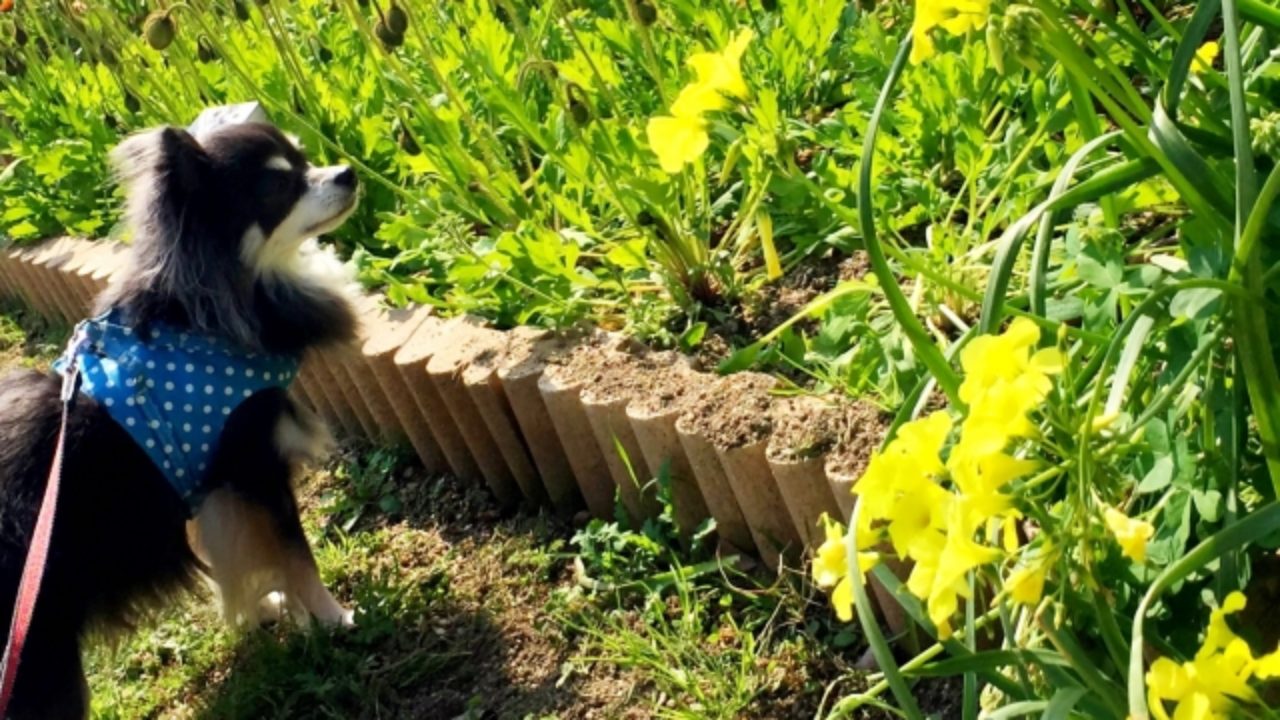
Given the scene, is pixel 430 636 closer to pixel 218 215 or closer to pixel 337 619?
pixel 337 619

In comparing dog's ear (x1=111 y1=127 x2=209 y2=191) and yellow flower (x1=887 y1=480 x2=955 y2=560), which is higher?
dog's ear (x1=111 y1=127 x2=209 y2=191)

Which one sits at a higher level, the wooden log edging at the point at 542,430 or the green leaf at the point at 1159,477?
the green leaf at the point at 1159,477

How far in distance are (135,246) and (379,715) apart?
3.68ft

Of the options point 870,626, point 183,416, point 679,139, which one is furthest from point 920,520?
point 183,416

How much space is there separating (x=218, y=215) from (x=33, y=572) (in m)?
0.91

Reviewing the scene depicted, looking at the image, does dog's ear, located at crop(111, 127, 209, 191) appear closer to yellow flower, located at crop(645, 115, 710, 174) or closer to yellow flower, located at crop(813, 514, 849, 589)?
yellow flower, located at crop(645, 115, 710, 174)

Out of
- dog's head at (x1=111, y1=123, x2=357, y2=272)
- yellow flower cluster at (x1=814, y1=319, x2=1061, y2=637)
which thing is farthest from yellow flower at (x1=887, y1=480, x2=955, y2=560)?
dog's head at (x1=111, y1=123, x2=357, y2=272)

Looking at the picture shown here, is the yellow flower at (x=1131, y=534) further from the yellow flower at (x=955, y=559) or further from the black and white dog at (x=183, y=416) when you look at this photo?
the black and white dog at (x=183, y=416)

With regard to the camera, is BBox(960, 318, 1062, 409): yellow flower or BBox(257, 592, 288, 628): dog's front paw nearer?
BBox(960, 318, 1062, 409): yellow flower

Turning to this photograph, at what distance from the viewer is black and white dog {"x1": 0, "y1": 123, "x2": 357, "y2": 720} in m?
2.41

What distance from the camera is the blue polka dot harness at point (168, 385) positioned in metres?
2.46

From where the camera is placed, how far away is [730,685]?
2.13 m

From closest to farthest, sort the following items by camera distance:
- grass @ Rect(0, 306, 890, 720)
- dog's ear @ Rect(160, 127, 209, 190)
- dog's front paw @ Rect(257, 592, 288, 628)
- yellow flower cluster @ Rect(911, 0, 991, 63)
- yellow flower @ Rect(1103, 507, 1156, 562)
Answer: yellow flower @ Rect(1103, 507, 1156, 562), yellow flower cluster @ Rect(911, 0, 991, 63), grass @ Rect(0, 306, 890, 720), dog's ear @ Rect(160, 127, 209, 190), dog's front paw @ Rect(257, 592, 288, 628)

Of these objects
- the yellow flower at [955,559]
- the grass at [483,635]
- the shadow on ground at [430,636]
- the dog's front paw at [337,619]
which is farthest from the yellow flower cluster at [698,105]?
the dog's front paw at [337,619]
